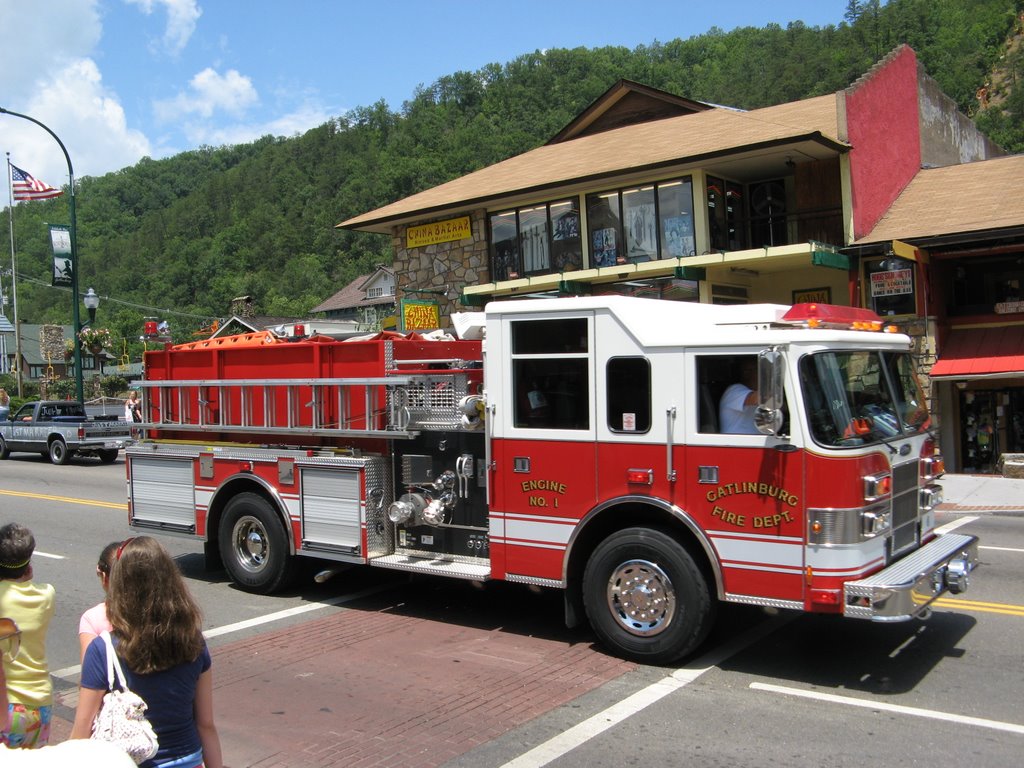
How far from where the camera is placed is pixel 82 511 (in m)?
15.0

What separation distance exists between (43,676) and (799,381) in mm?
4635

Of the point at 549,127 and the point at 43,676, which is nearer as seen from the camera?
the point at 43,676

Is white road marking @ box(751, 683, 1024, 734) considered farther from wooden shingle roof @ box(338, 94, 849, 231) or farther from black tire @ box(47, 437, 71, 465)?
black tire @ box(47, 437, 71, 465)

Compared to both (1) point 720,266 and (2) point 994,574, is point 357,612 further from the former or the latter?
(1) point 720,266

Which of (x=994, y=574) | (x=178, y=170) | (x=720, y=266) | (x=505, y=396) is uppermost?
(x=178, y=170)

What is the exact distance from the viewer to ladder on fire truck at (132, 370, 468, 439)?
7988mm

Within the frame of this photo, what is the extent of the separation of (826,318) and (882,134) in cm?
1596

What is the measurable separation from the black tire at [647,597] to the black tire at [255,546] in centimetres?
348

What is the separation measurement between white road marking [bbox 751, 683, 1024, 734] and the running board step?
2.35m

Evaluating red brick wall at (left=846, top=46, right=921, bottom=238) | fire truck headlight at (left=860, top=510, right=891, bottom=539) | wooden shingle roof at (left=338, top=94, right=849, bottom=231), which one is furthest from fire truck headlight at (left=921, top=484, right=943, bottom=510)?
red brick wall at (left=846, top=46, right=921, bottom=238)

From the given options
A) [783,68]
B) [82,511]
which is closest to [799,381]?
[82,511]

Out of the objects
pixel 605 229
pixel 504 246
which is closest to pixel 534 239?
pixel 504 246

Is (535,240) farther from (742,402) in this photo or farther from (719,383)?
(742,402)

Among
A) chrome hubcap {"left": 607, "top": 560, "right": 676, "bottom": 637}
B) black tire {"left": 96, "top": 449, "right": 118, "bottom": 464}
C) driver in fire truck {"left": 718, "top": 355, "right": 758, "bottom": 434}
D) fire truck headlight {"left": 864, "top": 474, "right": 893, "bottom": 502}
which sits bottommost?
chrome hubcap {"left": 607, "top": 560, "right": 676, "bottom": 637}
